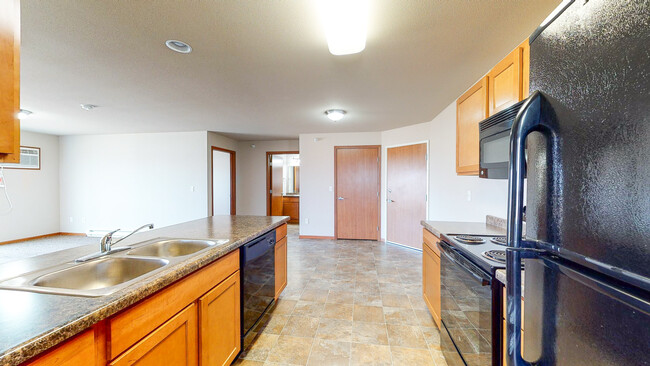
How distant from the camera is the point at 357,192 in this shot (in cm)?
517

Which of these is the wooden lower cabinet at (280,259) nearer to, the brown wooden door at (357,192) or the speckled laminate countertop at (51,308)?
the speckled laminate countertop at (51,308)

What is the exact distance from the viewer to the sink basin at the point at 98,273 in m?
1.07

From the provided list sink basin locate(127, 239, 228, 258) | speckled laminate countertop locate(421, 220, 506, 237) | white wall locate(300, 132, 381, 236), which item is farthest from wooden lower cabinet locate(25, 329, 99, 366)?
white wall locate(300, 132, 381, 236)

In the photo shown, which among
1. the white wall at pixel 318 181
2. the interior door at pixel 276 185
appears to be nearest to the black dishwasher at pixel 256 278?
the white wall at pixel 318 181

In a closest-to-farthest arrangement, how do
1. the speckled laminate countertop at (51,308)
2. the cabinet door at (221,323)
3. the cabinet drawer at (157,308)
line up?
the speckled laminate countertop at (51,308)
the cabinet drawer at (157,308)
the cabinet door at (221,323)

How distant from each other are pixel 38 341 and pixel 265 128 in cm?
439

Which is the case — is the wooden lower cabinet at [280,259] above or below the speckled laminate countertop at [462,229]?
below

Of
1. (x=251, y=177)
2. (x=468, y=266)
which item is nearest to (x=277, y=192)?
(x=251, y=177)

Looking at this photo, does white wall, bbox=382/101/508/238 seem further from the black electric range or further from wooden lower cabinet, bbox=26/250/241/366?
wooden lower cabinet, bbox=26/250/241/366

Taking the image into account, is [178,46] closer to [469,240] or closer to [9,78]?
[9,78]

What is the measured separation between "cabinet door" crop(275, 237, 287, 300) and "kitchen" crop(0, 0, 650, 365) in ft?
0.12

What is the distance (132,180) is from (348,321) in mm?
5528

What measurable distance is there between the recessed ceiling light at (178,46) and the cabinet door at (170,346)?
1724 mm

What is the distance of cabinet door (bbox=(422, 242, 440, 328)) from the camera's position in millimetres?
1938
